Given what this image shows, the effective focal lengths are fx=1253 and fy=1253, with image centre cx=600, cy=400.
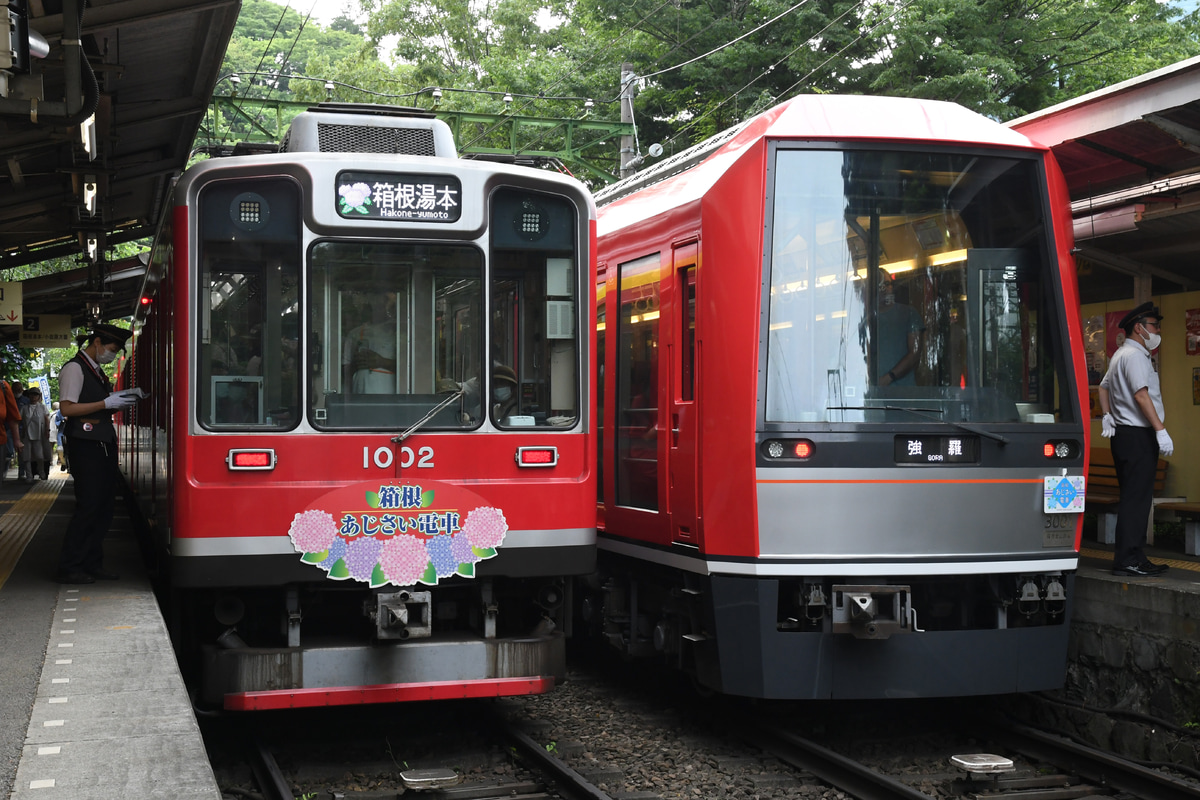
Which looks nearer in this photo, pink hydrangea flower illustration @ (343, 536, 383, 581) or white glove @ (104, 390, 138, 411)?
pink hydrangea flower illustration @ (343, 536, 383, 581)

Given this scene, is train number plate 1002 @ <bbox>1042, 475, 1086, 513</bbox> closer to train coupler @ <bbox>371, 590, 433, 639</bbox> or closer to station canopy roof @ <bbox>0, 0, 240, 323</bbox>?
train coupler @ <bbox>371, 590, 433, 639</bbox>

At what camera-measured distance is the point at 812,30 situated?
20078 millimetres

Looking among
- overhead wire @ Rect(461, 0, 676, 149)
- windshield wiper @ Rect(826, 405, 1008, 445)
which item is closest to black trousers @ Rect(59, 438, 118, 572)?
windshield wiper @ Rect(826, 405, 1008, 445)

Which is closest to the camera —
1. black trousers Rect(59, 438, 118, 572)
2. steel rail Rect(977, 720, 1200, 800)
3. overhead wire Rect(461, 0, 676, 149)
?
steel rail Rect(977, 720, 1200, 800)

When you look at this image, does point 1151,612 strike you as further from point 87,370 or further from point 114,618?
point 87,370

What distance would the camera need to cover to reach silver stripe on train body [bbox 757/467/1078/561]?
591 centimetres

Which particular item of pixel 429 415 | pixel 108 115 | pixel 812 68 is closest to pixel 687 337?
pixel 429 415

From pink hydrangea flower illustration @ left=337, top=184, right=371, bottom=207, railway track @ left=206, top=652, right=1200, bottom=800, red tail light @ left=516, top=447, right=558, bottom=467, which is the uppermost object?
pink hydrangea flower illustration @ left=337, top=184, right=371, bottom=207

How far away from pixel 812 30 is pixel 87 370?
1503 cm

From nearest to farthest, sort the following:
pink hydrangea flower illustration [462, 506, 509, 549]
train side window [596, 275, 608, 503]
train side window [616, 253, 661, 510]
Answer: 1. pink hydrangea flower illustration [462, 506, 509, 549]
2. train side window [616, 253, 661, 510]
3. train side window [596, 275, 608, 503]

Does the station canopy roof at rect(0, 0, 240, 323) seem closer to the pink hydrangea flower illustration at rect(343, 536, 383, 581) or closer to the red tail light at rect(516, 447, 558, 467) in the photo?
the pink hydrangea flower illustration at rect(343, 536, 383, 581)

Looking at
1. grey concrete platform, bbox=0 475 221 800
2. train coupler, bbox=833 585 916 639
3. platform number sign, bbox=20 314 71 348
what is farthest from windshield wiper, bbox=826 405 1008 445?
platform number sign, bbox=20 314 71 348

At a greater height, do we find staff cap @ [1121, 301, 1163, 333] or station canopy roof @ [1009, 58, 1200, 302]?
station canopy roof @ [1009, 58, 1200, 302]

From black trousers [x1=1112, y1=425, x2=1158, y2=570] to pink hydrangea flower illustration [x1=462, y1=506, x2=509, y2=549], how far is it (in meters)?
3.73
